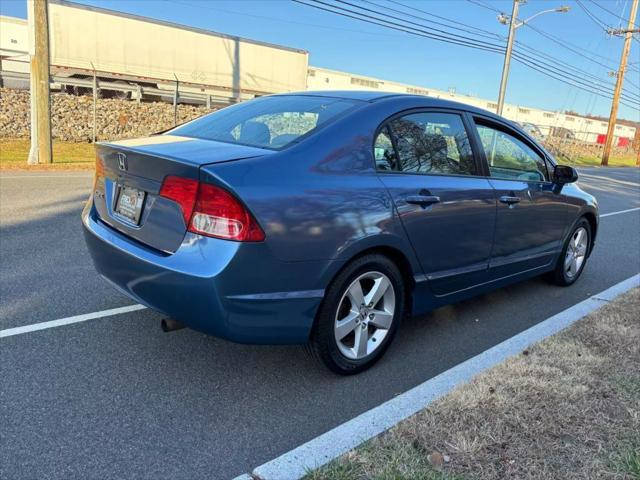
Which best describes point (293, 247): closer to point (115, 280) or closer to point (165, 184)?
point (165, 184)

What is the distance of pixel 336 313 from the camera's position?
3029 millimetres

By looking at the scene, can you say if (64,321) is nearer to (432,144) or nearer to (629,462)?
(432,144)

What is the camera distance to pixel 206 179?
2598 millimetres

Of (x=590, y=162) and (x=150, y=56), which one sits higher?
(x=150, y=56)

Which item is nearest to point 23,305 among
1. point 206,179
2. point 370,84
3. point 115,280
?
point 115,280

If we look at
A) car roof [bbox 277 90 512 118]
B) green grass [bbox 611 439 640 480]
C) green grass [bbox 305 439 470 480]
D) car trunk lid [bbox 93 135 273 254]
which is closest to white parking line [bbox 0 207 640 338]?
car trunk lid [bbox 93 135 273 254]

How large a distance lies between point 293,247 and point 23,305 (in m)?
2.40

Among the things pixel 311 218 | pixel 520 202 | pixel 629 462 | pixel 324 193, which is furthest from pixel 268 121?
pixel 629 462

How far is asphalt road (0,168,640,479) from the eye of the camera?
95.3 inches

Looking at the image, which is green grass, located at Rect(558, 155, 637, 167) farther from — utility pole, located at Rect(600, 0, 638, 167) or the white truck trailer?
the white truck trailer

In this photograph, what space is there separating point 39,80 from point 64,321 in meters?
11.2

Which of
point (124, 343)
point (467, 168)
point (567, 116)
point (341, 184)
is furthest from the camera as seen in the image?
point (567, 116)

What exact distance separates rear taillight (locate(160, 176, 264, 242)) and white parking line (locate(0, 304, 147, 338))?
147cm

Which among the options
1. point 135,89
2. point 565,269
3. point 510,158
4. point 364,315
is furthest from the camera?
point 135,89
